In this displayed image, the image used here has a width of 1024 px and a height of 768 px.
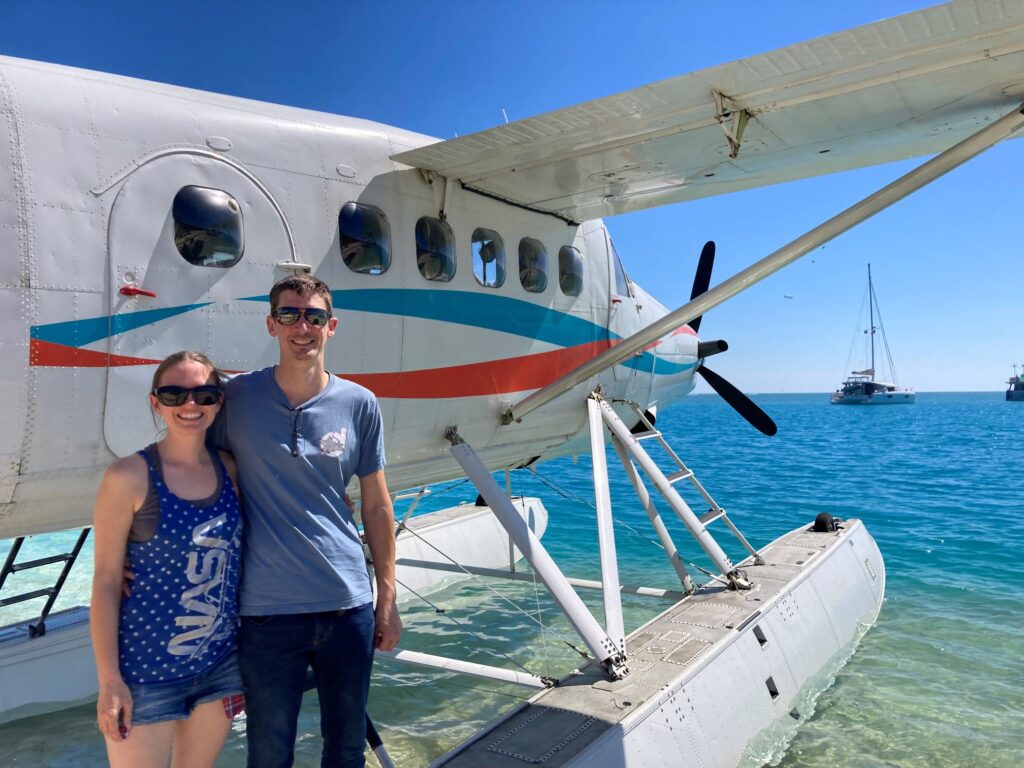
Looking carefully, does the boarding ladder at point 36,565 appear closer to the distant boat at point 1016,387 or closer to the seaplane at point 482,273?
the seaplane at point 482,273

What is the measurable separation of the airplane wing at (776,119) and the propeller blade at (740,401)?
140 inches

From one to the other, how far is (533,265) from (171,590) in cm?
477

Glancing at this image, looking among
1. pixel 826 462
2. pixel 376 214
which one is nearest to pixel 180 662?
pixel 376 214

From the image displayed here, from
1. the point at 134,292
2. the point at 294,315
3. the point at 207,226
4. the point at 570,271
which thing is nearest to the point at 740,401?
the point at 570,271

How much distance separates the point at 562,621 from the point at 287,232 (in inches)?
288

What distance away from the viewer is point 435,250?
5.45 m

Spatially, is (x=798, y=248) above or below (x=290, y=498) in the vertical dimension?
above

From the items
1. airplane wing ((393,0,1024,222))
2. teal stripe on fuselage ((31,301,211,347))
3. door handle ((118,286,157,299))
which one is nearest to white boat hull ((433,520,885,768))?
teal stripe on fuselage ((31,301,211,347))

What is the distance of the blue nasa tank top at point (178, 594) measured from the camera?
7.51 ft

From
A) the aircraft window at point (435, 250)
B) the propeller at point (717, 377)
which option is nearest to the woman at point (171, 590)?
the aircraft window at point (435, 250)

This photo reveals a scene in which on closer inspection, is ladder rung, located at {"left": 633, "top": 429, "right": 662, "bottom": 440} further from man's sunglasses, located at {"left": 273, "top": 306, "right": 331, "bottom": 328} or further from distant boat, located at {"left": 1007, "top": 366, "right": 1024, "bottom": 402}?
distant boat, located at {"left": 1007, "top": 366, "right": 1024, "bottom": 402}

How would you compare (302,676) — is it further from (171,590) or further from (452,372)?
(452,372)

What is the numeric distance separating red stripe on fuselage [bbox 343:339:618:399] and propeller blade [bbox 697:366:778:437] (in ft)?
9.57

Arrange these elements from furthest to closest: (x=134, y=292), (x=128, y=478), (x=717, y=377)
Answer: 1. (x=717, y=377)
2. (x=134, y=292)
3. (x=128, y=478)
